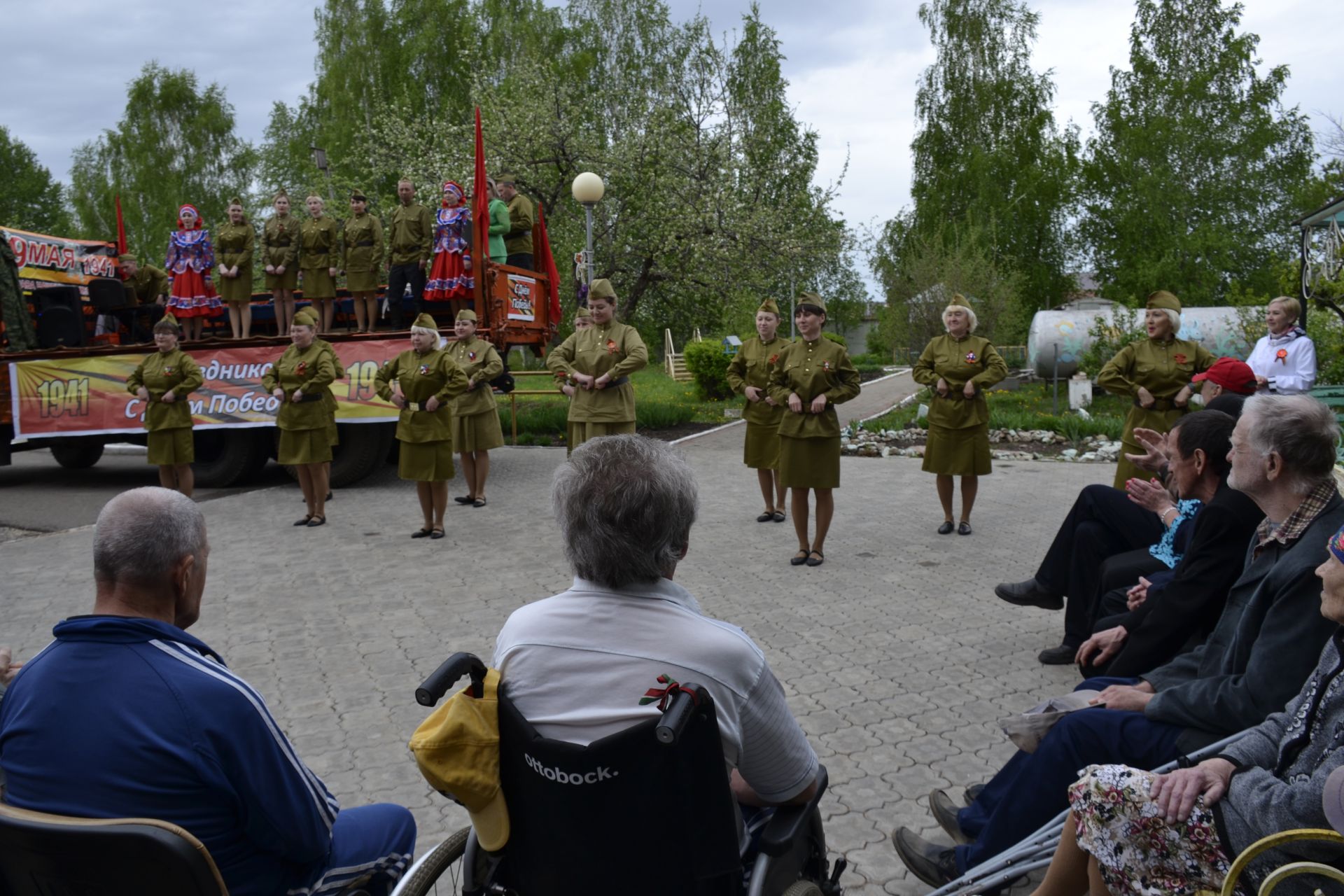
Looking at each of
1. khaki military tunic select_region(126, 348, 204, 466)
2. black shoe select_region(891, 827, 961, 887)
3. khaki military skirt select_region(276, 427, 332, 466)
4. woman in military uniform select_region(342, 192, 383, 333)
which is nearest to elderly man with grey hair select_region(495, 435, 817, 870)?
black shoe select_region(891, 827, 961, 887)

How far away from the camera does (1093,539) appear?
15.2 ft

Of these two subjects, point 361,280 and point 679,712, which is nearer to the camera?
point 679,712

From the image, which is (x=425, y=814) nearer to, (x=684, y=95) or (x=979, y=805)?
(x=979, y=805)

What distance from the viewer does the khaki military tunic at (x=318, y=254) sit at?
11.5 metres

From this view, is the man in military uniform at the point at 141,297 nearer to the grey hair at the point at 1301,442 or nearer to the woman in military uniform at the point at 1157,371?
the woman in military uniform at the point at 1157,371

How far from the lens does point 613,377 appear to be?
27.0ft

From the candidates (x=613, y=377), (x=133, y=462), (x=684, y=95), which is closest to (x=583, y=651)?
(x=613, y=377)

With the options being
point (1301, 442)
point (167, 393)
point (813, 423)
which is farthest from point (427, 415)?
point (1301, 442)

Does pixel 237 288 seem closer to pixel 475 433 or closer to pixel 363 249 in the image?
pixel 363 249

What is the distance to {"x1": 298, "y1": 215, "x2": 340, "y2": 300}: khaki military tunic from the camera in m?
11.5

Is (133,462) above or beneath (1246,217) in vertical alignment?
beneath

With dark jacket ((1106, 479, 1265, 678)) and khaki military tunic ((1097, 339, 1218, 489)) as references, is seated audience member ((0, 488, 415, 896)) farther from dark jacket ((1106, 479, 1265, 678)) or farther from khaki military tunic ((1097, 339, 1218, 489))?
khaki military tunic ((1097, 339, 1218, 489))

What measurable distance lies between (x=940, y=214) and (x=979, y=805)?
33042mm

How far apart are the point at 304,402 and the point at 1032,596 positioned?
20.7ft
